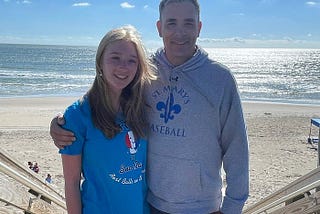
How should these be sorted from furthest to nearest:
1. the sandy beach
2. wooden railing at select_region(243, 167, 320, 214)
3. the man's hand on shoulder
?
the sandy beach, wooden railing at select_region(243, 167, 320, 214), the man's hand on shoulder

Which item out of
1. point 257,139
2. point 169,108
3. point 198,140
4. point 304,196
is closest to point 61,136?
point 169,108

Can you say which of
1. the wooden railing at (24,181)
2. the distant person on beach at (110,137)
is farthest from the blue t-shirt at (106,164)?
the wooden railing at (24,181)

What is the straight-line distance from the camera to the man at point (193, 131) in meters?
2.11

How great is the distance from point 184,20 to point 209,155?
757 mm

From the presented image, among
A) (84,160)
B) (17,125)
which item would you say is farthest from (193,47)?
(17,125)

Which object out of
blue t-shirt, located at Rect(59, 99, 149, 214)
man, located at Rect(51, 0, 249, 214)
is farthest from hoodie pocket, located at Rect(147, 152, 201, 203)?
blue t-shirt, located at Rect(59, 99, 149, 214)

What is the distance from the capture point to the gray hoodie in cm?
211

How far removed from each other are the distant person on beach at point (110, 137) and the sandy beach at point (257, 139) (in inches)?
260

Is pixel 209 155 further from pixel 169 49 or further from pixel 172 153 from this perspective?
pixel 169 49

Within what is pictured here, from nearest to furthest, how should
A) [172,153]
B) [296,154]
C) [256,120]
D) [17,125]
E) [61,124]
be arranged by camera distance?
[61,124] → [172,153] → [296,154] → [17,125] → [256,120]

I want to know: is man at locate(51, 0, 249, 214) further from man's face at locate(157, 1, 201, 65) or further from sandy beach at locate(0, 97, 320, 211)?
sandy beach at locate(0, 97, 320, 211)

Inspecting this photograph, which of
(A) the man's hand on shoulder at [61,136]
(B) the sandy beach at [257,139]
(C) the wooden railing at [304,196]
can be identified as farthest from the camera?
(B) the sandy beach at [257,139]

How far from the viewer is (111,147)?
2.03m

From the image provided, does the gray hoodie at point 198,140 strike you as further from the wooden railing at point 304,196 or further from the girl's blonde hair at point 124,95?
the wooden railing at point 304,196
